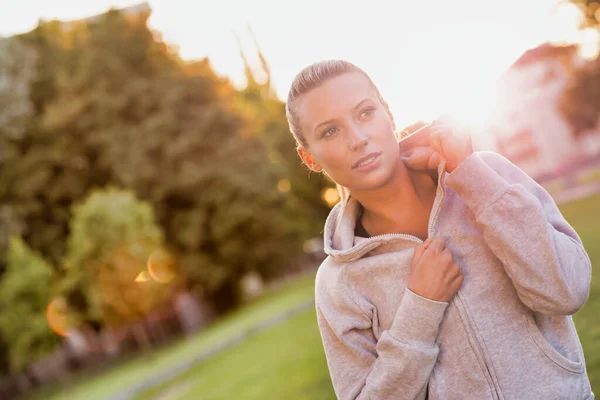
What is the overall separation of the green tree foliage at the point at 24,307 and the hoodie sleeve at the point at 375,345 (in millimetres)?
22833

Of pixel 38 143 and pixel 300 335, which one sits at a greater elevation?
pixel 38 143

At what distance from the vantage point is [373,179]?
2.12m

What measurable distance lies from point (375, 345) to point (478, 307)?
37 cm

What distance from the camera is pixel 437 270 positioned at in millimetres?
1975

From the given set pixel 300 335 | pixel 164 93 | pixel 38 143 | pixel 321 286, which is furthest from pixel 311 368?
pixel 38 143

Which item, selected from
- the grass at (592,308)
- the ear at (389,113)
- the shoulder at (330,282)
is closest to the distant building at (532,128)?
the grass at (592,308)

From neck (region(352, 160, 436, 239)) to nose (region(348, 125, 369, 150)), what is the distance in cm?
19

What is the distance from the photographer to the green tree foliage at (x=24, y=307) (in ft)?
74.1

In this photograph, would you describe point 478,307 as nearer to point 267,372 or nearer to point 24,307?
point 267,372

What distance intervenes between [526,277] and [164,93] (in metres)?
27.5

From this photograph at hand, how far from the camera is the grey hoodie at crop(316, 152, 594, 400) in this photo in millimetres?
1883

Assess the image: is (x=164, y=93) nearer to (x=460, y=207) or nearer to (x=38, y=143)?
(x=38, y=143)

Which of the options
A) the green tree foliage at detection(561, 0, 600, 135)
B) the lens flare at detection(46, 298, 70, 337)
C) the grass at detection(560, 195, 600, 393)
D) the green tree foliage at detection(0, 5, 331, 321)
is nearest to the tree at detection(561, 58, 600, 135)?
the green tree foliage at detection(561, 0, 600, 135)

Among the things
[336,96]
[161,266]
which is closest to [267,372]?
[336,96]
